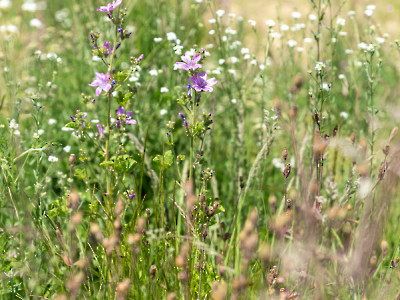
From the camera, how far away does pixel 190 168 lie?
1.82 metres

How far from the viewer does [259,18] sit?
6.04 metres

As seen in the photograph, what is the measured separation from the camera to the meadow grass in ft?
5.28

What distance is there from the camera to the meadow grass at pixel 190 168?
1.61 meters

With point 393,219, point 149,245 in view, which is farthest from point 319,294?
point 393,219

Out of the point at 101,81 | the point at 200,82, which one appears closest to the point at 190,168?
the point at 200,82

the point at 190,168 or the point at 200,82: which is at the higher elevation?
the point at 200,82

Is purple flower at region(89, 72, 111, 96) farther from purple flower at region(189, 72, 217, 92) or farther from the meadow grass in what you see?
purple flower at region(189, 72, 217, 92)

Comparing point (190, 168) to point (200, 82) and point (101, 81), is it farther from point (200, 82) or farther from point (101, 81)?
point (101, 81)

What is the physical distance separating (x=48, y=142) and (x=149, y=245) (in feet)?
2.02

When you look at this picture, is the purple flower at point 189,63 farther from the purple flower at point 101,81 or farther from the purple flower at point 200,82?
the purple flower at point 101,81

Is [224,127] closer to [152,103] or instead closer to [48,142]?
[152,103]

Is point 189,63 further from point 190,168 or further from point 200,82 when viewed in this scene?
point 190,168

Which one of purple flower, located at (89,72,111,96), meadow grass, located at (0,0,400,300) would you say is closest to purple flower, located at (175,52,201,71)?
meadow grass, located at (0,0,400,300)

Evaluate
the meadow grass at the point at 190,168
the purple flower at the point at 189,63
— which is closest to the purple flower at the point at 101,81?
the meadow grass at the point at 190,168
